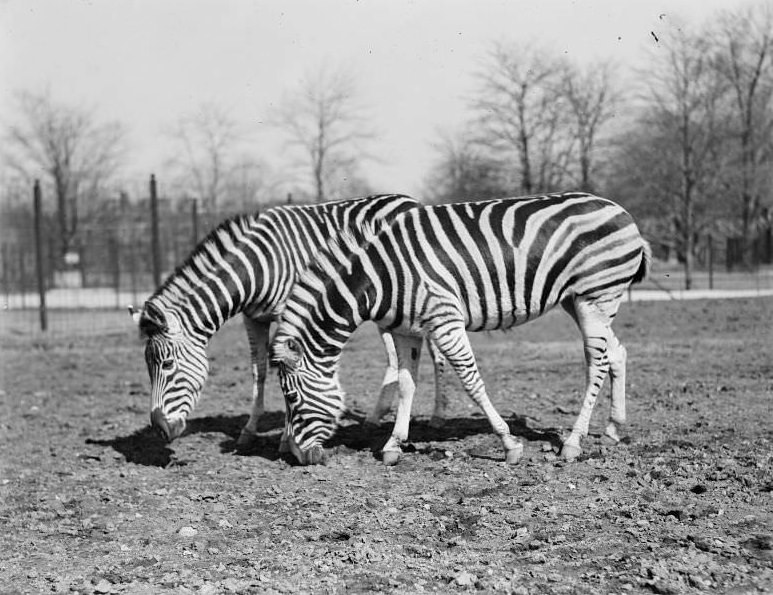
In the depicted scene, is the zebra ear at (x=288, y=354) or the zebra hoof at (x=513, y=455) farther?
the zebra hoof at (x=513, y=455)

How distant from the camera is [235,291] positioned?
6.92m

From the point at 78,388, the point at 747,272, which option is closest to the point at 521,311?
the point at 78,388

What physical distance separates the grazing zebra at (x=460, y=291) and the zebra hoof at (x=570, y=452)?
0.02 m

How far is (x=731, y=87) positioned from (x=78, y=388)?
26.6m

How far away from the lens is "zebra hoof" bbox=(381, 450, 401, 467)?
21.1ft

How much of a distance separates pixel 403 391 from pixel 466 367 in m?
0.69

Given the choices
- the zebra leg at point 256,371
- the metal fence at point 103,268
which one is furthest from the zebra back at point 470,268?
the metal fence at point 103,268

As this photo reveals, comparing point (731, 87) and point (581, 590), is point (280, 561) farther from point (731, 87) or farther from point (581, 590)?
point (731, 87)

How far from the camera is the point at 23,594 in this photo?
421 centimetres

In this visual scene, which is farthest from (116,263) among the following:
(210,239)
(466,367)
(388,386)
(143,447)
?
(466,367)

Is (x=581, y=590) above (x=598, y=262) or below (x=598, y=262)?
below

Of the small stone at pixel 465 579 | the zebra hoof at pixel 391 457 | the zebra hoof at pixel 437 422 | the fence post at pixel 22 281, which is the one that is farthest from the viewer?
the fence post at pixel 22 281

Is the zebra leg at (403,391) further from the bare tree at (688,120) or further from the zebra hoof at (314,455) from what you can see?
the bare tree at (688,120)

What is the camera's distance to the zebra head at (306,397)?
610cm
